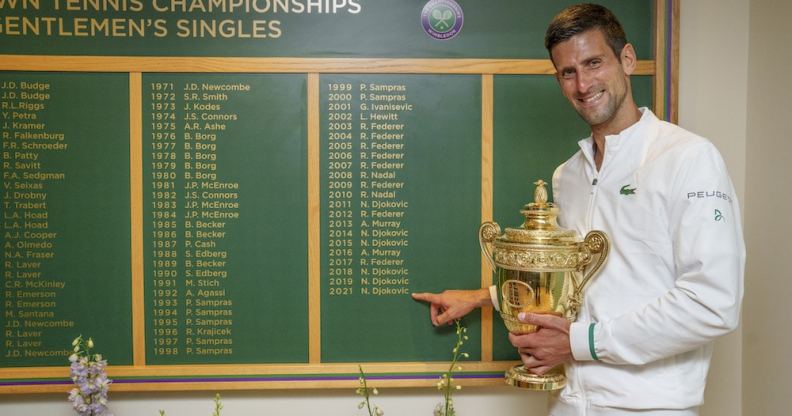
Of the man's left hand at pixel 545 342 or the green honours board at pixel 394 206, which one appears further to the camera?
the green honours board at pixel 394 206

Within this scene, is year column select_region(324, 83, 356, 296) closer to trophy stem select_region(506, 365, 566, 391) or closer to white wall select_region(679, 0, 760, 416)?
trophy stem select_region(506, 365, 566, 391)

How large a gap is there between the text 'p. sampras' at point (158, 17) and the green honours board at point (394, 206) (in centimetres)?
25

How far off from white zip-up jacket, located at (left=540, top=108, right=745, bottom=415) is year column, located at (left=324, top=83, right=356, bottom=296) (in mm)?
783

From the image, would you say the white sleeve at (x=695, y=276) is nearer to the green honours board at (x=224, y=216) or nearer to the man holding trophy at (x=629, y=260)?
the man holding trophy at (x=629, y=260)

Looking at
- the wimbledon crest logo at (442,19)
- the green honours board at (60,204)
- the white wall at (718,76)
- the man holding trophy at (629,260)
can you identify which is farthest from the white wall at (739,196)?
the wimbledon crest logo at (442,19)

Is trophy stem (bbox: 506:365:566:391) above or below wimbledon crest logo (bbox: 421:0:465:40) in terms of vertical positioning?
→ below

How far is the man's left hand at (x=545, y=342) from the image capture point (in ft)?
4.91

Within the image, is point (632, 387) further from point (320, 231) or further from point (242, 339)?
point (242, 339)

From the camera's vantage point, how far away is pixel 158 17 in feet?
6.61

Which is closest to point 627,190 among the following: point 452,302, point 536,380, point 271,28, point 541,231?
point 541,231

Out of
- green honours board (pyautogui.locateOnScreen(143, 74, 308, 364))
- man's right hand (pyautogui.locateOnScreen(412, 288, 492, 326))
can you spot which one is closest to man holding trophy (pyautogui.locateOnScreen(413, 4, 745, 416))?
man's right hand (pyautogui.locateOnScreen(412, 288, 492, 326))

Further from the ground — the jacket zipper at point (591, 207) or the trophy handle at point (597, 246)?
the jacket zipper at point (591, 207)

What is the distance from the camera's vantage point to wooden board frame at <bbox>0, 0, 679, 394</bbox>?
2.01 metres

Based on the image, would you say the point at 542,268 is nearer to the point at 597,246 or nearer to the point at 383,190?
the point at 597,246
